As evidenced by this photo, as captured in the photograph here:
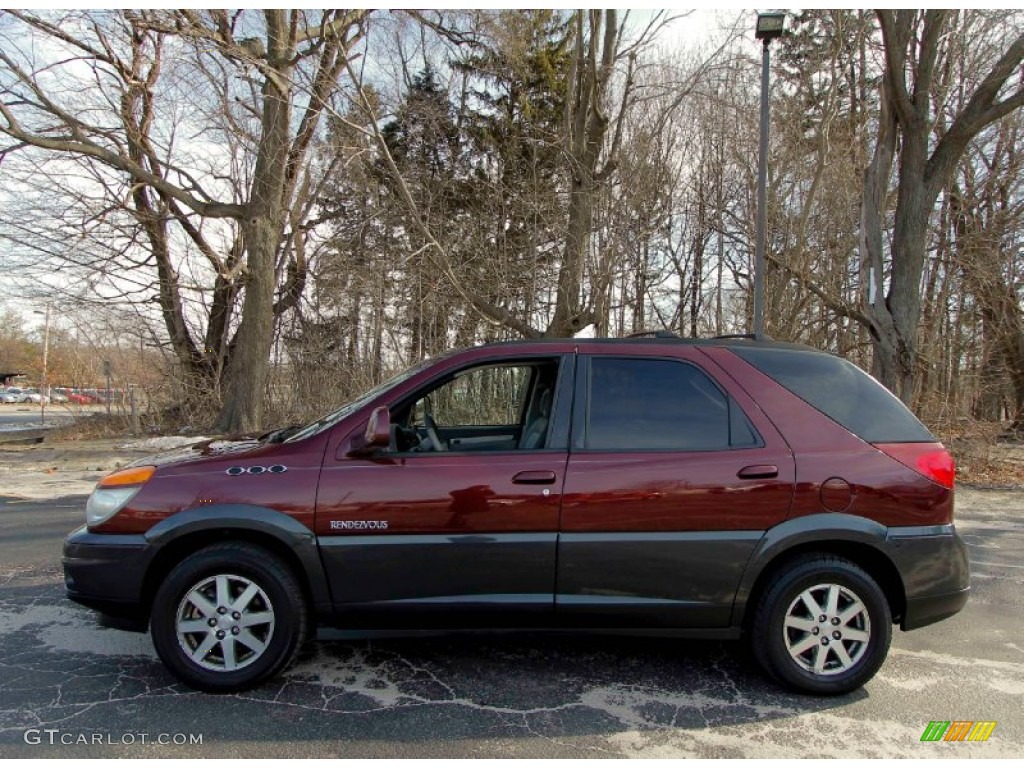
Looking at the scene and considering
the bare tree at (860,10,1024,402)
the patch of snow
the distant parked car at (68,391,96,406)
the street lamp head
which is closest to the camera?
the street lamp head

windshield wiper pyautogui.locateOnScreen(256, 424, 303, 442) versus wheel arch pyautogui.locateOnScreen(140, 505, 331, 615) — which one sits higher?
windshield wiper pyautogui.locateOnScreen(256, 424, 303, 442)

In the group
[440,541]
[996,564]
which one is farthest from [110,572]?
[996,564]

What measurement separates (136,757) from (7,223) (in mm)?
16141

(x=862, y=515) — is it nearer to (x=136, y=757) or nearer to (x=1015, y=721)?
(x=1015, y=721)

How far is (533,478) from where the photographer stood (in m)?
3.13

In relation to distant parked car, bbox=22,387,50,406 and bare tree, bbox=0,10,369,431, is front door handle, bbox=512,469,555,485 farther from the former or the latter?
distant parked car, bbox=22,387,50,406

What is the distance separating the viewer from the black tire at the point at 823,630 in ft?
10.3

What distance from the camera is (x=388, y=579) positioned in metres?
3.12

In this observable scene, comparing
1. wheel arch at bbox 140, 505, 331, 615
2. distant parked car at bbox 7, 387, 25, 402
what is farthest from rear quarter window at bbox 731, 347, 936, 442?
distant parked car at bbox 7, 387, 25, 402

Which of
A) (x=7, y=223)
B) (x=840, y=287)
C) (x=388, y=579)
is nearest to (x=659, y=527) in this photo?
(x=388, y=579)

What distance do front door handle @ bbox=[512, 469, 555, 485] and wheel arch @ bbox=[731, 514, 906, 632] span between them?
1.12 meters

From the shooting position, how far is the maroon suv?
3105 mm

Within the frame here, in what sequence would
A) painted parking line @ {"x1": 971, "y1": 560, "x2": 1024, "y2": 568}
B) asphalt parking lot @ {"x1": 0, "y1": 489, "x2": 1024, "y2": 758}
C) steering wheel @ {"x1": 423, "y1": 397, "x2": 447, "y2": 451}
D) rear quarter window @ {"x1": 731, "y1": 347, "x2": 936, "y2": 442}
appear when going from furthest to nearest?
1. painted parking line @ {"x1": 971, "y1": 560, "x2": 1024, "y2": 568}
2. steering wheel @ {"x1": 423, "y1": 397, "x2": 447, "y2": 451}
3. rear quarter window @ {"x1": 731, "y1": 347, "x2": 936, "y2": 442}
4. asphalt parking lot @ {"x1": 0, "y1": 489, "x2": 1024, "y2": 758}

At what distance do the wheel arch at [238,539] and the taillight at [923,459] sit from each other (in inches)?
120
